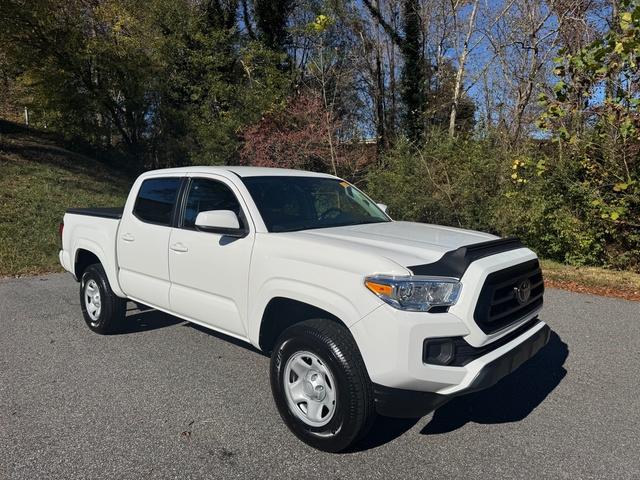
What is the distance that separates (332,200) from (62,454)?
9.51ft

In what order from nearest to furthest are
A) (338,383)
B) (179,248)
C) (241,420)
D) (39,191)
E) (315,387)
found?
(338,383)
(315,387)
(241,420)
(179,248)
(39,191)

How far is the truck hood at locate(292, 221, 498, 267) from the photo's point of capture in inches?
123

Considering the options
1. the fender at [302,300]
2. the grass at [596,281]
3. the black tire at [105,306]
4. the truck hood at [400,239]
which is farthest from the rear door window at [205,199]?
the grass at [596,281]

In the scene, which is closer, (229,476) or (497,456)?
(229,476)

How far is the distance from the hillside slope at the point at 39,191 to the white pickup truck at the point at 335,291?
6.60 m

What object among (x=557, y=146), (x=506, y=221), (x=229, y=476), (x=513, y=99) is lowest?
(x=229, y=476)

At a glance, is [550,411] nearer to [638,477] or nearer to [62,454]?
[638,477]

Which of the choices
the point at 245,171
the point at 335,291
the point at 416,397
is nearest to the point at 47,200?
the point at 245,171

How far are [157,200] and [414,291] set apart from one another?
298 cm

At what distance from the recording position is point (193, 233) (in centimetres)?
417

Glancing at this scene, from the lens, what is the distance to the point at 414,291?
286cm

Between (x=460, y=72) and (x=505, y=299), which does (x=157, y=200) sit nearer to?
(x=505, y=299)

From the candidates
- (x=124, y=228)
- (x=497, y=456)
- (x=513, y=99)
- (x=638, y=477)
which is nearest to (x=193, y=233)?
(x=124, y=228)

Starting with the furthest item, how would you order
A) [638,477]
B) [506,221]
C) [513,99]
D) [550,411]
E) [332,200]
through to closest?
[513,99] < [506,221] < [332,200] < [550,411] < [638,477]
